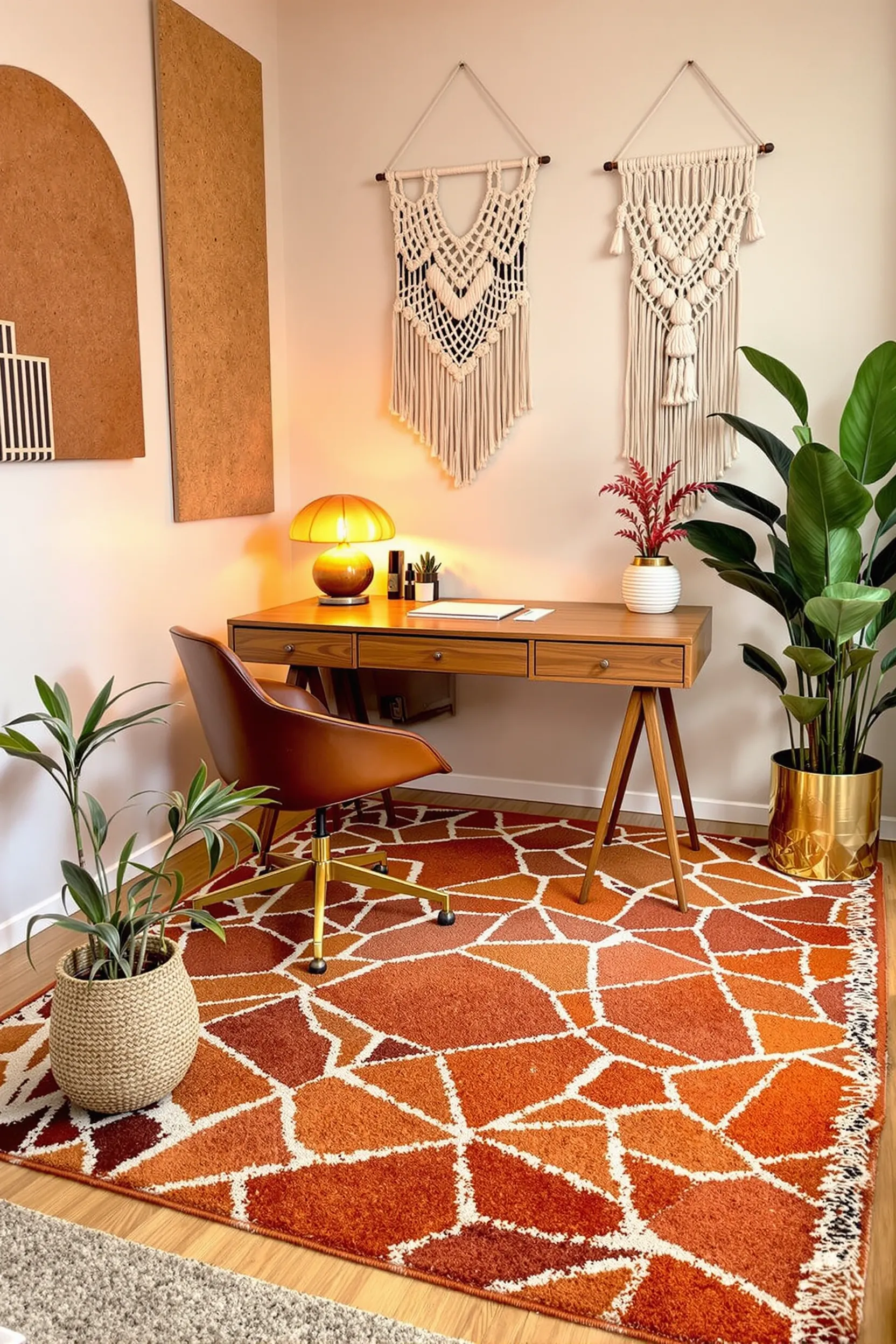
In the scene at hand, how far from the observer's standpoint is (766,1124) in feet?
6.37

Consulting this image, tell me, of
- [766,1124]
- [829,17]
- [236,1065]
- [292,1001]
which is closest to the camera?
[766,1124]

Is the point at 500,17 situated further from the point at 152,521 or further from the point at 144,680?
the point at 144,680

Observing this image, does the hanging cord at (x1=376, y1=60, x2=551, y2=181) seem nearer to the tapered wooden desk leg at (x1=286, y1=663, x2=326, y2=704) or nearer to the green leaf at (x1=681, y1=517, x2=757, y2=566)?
the green leaf at (x1=681, y1=517, x2=757, y2=566)

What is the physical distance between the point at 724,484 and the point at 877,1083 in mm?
1714

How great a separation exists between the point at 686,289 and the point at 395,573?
1.28m

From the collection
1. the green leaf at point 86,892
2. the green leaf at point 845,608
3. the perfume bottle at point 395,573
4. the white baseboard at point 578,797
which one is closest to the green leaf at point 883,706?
the green leaf at point 845,608

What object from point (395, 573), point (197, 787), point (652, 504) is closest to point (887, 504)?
point (652, 504)

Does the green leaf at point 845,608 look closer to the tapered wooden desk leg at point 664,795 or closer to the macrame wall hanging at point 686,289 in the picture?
the tapered wooden desk leg at point 664,795

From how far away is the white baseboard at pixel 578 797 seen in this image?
355 cm

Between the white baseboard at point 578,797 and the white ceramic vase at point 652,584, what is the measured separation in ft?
2.16

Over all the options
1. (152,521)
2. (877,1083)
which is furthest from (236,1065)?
(152,521)

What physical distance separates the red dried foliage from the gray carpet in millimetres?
2191

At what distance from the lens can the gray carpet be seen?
149cm

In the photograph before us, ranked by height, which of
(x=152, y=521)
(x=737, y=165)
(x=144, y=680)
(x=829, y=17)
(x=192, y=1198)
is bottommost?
(x=192, y=1198)
